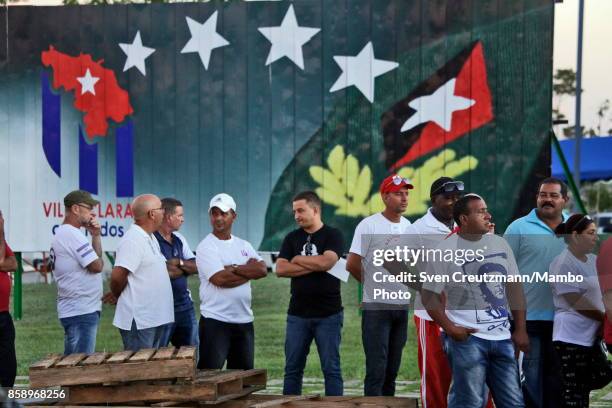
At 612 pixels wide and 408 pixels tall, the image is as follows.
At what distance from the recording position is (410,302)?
8867 millimetres

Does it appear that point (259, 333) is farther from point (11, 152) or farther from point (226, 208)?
point (226, 208)

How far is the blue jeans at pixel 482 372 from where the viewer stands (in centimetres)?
681

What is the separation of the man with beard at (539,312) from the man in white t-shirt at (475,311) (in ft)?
2.60

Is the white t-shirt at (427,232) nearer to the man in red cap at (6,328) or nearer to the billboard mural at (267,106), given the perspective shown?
the man in red cap at (6,328)

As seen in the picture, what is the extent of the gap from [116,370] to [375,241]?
2459 mm

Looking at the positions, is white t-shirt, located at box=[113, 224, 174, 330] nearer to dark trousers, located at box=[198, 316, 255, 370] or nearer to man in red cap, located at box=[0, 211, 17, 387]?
dark trousers, located at box=[198, 316, 255, 370]

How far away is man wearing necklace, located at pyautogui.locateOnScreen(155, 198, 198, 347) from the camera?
29.0ft

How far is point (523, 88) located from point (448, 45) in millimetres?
885

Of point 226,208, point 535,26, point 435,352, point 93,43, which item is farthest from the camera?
point 93,43

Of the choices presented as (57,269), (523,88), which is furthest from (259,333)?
(57,269)

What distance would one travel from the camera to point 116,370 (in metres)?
6.93

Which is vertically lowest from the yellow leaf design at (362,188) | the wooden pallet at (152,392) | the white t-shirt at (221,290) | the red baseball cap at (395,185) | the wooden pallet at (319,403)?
→ the wooden pallet at (319,403)

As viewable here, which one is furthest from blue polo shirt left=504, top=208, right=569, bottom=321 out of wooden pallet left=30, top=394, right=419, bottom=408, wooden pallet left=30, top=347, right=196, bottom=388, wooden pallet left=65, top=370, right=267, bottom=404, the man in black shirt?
wooden pallet left=30, top=347, right=196, bottom=388

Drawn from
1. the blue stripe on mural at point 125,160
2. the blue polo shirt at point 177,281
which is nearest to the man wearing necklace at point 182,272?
the blue polo shirt at point 177,281
